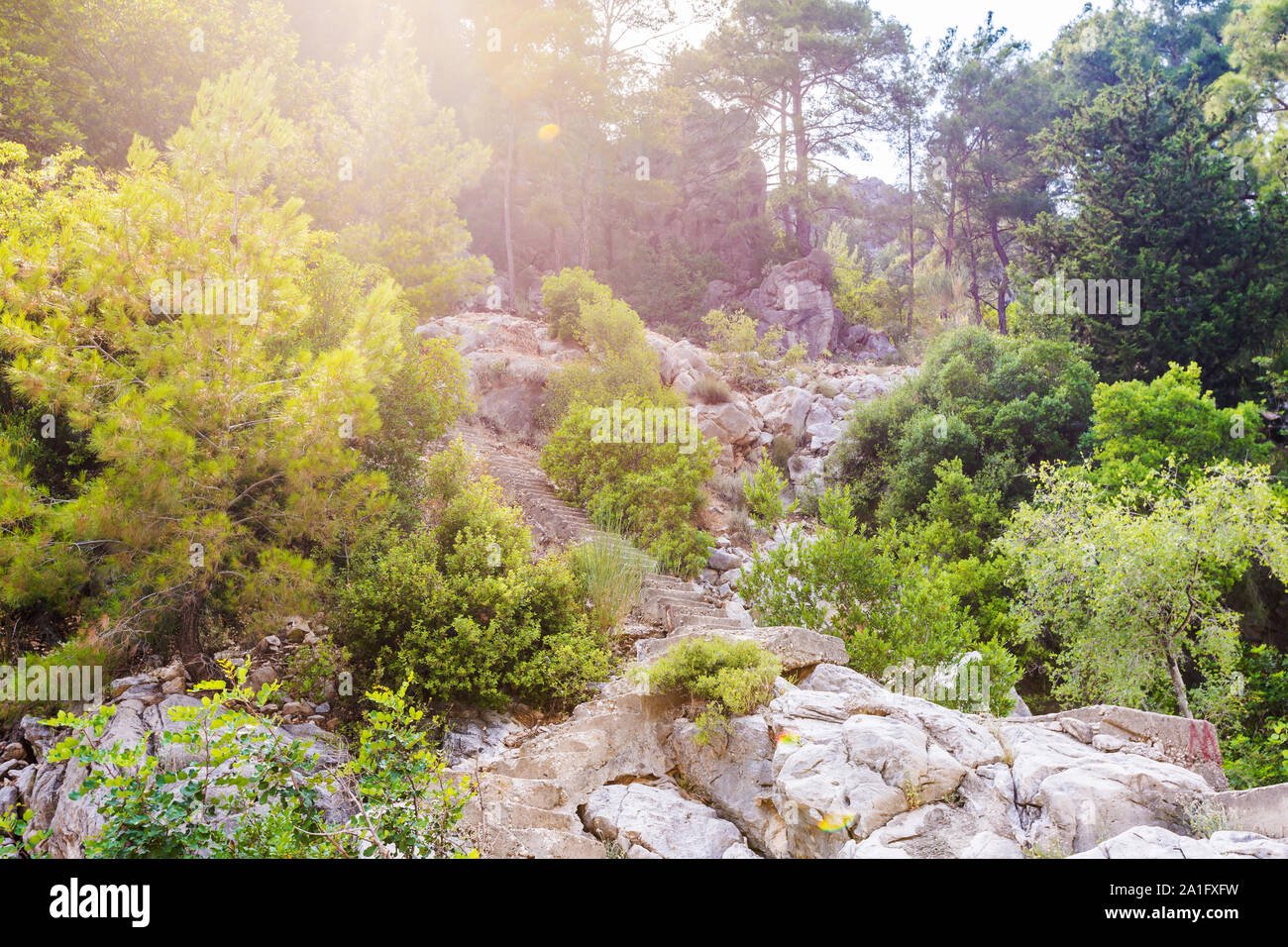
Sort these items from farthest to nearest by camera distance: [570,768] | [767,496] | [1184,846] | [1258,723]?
[1258,723] < [767,496] < [570,768] < [1184,846]

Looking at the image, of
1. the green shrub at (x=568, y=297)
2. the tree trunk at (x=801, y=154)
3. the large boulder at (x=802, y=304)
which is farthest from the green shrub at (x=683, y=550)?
the tree trunk at (x=801, y=154)

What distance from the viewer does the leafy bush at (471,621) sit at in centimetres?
694

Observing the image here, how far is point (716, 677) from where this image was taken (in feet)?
19.8

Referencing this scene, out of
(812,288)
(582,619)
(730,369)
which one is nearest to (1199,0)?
(812,288)

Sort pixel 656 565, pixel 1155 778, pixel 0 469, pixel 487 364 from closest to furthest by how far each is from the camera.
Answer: pixel 1155 778
pixel 0 469
pixel 656 565
pixel 487 364

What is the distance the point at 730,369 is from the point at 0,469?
16292 millimetres

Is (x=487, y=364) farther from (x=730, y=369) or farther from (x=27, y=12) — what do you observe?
(x=27, y=12)

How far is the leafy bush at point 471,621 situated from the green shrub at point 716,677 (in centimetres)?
127

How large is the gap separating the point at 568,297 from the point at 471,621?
42.3 ft

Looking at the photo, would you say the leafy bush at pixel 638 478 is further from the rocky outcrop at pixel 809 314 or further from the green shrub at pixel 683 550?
the rocky outcrop at pixel 809 314

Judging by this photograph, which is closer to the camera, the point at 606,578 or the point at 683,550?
the point at 606,578

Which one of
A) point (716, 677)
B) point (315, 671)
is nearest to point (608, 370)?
point (315, 671)

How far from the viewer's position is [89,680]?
602 cm

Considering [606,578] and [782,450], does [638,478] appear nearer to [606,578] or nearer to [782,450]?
[606,578]
